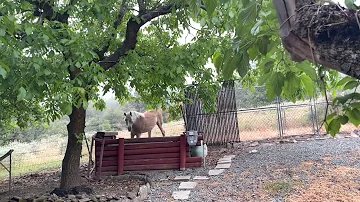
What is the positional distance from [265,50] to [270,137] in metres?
8.63

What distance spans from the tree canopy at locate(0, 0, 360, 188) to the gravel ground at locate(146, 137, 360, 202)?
1457mm

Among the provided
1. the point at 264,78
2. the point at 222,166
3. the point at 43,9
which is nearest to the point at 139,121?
the point at 222,166

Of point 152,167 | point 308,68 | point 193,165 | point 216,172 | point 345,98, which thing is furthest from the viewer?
point 152,167

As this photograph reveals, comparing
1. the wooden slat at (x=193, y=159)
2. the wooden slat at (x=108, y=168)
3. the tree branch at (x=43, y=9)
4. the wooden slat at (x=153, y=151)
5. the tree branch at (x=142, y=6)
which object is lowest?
the wooden slat at (x=108, y=168)

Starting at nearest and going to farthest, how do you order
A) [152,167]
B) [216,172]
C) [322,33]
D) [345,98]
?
[322,33]
[345,98]
[216,172]
[152,167]

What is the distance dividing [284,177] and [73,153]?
351 cm

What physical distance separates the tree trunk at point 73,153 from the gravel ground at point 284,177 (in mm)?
1380

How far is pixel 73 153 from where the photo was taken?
17.3 feet

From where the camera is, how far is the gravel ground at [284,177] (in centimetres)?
411

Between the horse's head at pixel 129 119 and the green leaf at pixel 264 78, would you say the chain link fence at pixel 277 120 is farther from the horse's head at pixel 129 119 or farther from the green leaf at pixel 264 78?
the green leaf at pixel 264 78

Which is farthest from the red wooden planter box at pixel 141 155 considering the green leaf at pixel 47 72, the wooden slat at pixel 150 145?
the green leaf at pixel 47 72

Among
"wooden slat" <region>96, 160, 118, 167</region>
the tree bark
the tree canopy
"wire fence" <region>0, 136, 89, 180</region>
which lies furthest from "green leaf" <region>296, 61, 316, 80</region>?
"wire fence" <region>0, 136, 89, 180</region>

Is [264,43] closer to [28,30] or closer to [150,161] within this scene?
[28,30]

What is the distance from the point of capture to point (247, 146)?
8.38 m
